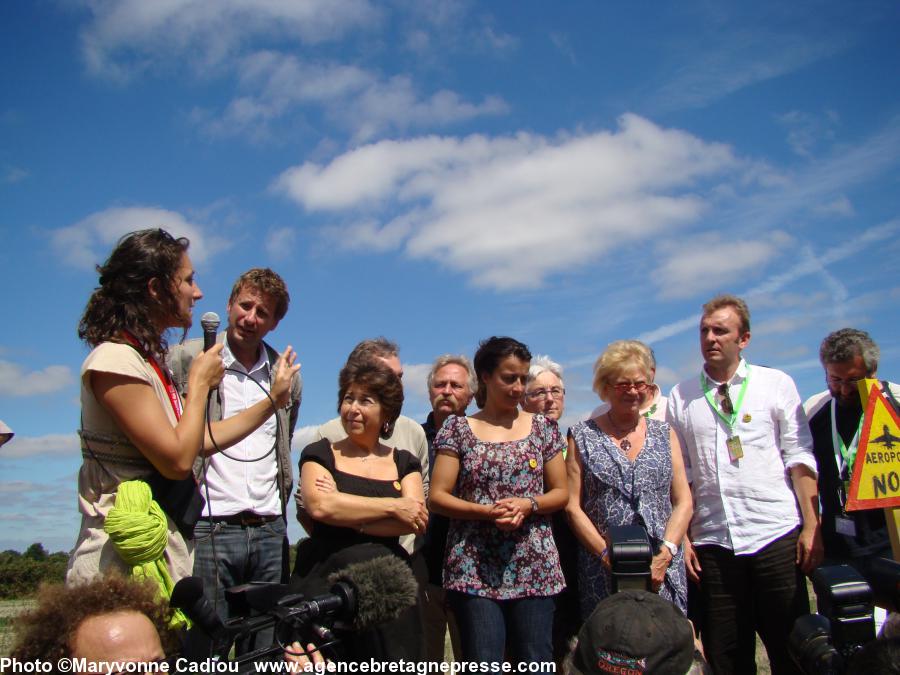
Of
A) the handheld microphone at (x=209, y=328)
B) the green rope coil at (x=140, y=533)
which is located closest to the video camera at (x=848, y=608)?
the green rope coil at (x=140, y=533)

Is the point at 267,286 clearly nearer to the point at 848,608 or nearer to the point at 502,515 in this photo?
the point at 502,515

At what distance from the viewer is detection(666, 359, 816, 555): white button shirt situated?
4.49m

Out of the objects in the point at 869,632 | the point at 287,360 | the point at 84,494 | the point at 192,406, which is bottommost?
the point at 869,632

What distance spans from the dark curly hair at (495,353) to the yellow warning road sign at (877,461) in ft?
6.43

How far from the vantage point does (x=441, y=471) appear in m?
4.23

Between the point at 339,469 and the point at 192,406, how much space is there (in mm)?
1360

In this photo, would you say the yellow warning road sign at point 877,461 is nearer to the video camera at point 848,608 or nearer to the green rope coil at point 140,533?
the video camera at point 848,608

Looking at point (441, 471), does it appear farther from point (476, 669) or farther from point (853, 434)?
point (853, 434)

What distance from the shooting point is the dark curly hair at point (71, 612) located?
1.92 meters

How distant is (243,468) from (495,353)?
5.17ft

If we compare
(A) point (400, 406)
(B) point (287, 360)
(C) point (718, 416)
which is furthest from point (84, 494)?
(C) point (718, 416)

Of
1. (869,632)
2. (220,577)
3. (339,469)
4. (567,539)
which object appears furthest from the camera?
(567,539)

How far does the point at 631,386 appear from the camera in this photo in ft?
14.9

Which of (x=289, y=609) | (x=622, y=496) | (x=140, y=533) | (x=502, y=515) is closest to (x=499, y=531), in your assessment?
(x=502, y=515)
